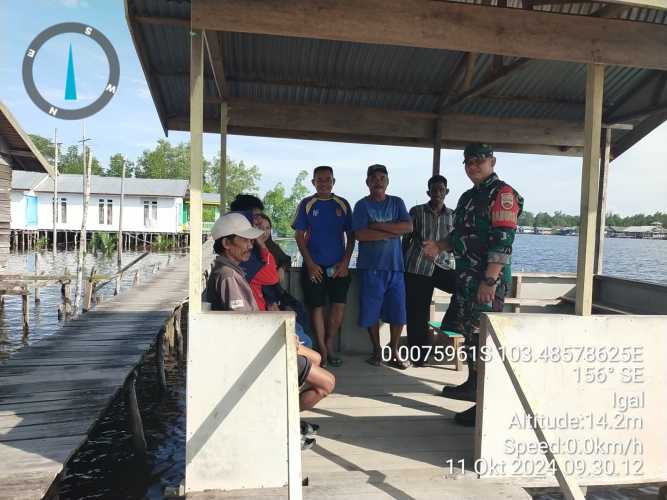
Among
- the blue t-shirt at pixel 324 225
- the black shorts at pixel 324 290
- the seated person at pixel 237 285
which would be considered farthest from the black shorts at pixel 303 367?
the blue t-shirt at pixel 324 225

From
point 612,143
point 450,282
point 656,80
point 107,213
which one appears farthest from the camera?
point 107,213

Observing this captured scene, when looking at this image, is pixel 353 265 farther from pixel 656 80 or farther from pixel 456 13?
pixel 656 80

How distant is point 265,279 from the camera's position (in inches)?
140

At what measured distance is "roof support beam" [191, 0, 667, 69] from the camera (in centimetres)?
261

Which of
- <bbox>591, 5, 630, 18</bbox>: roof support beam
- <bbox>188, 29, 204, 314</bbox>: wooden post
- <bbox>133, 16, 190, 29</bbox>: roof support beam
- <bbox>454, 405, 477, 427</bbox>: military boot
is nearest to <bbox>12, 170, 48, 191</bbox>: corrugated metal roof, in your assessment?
<bbox>133, 16, 190, 29</bbox>: roof support beam

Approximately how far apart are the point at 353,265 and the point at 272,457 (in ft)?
8.98

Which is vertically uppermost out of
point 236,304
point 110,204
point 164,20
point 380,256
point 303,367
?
point 164,20

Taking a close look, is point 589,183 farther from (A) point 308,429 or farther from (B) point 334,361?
(B) point 334,361

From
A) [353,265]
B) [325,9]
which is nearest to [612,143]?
[353,265]

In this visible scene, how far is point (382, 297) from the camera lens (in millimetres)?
4645

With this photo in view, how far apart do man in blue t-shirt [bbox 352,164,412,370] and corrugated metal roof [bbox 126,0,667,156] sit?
138 centimetres

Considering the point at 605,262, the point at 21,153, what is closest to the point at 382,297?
the point at 21,153

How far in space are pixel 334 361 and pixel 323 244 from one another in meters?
1.18

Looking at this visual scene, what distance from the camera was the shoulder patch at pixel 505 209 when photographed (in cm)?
320
